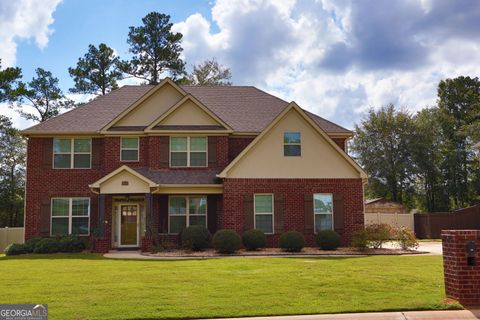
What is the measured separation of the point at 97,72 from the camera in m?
46.5

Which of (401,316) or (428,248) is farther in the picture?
(428,248)

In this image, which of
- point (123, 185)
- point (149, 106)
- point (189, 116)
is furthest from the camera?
point (149, 106)

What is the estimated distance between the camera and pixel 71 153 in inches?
1017

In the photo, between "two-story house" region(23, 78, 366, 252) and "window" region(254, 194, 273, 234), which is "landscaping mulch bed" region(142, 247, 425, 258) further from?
"window" region(254, 194, 273, 234)

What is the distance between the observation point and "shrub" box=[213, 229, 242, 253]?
21.0m

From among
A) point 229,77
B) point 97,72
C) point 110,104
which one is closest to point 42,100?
point 97,72

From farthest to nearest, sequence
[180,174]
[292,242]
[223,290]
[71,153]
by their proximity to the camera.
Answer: [71,153]
[180,174]
[292,242]
[223,290]

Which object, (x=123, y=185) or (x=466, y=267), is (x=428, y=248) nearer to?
(x=123, y=185)

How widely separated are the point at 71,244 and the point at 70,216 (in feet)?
7.19

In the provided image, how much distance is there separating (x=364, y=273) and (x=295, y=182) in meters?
11.6

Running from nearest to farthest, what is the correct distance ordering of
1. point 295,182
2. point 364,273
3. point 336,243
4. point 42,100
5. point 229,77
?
1. point 364,273
2. point 336,243
3. point 295,182
4. point 42,100
5. point 229,77

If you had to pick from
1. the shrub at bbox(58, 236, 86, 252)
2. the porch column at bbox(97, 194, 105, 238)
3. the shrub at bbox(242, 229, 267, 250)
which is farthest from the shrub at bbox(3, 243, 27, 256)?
the shrub at bbox(242, 229, 267, 250)

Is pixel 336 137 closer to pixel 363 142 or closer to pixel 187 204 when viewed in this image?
pixel 187 204

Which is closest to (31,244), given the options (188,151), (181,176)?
(181,176)
